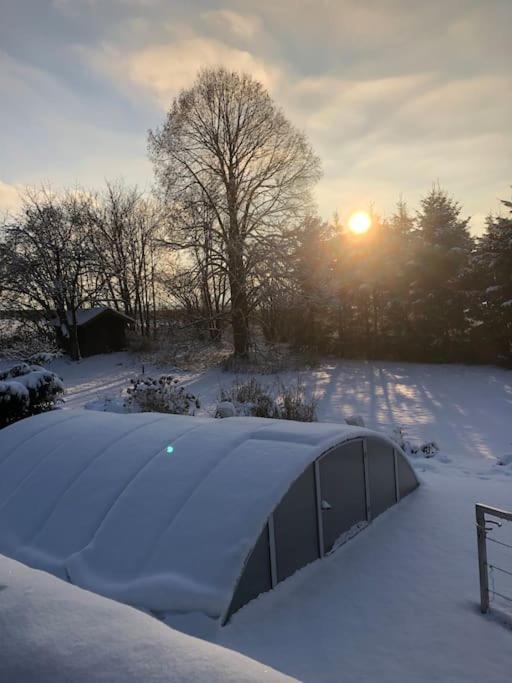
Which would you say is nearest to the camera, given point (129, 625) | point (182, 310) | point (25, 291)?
point (129, 625)

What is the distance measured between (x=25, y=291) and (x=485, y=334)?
1164 inches

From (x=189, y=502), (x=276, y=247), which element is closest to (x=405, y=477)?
(x=189, y=502)

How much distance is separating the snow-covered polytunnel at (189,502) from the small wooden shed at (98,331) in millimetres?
28153

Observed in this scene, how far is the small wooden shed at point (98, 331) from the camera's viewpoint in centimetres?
3572

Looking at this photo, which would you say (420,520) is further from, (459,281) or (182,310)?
(182,310)

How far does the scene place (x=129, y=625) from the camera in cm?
249

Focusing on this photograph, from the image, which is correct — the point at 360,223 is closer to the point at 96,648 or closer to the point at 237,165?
the point at 237,165

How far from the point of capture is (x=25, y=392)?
12836 mm

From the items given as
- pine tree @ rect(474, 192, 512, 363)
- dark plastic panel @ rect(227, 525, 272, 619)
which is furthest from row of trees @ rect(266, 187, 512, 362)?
dark plastic panel @ rect(227, 525, 272, 619)

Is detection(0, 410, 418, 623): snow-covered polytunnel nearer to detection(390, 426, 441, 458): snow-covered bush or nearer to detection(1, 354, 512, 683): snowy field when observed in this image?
detection(1, 354, 512, 683): snowy field

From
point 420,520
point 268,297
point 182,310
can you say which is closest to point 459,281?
point 268,297

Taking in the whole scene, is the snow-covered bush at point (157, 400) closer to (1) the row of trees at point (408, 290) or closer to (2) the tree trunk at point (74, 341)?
(1) the row of trees at point (408, 290)

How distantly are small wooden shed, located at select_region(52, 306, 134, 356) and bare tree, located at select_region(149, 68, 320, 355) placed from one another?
12.5 m

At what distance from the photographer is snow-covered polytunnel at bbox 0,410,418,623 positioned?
17.8 feet
